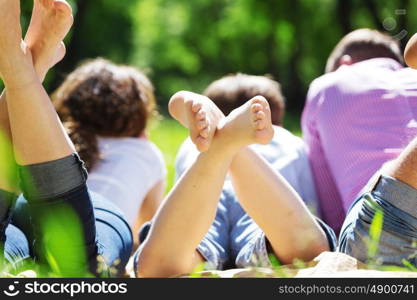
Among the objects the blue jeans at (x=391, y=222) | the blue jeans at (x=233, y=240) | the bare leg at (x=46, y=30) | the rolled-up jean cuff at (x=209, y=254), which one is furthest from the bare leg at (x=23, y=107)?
the blue jeans at (x=391, y=222)

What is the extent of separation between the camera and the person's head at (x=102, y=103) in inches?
110

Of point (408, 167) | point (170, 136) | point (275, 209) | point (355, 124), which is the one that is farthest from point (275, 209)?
point (170, 136)

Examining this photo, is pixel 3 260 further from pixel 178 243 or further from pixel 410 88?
pixel 410 88

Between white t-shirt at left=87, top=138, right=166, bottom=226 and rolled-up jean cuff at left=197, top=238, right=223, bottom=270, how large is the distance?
22.4 inches

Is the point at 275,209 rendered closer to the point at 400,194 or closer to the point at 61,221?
the point at 400,194

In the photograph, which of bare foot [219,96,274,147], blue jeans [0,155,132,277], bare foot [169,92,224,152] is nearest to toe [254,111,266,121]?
bare foot [219,96,274,147]

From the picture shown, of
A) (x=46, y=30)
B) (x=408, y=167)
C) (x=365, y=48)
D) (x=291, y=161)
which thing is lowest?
(x=291, y=161)

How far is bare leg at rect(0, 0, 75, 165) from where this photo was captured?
1.66 metres

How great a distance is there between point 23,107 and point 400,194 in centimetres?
94

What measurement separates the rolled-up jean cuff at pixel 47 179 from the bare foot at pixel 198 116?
0.35 m

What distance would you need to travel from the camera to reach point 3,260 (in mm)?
1772

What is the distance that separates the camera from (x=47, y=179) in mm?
1665

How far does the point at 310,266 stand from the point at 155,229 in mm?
429

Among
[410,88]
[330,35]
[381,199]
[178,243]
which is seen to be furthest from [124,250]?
[330,35]
